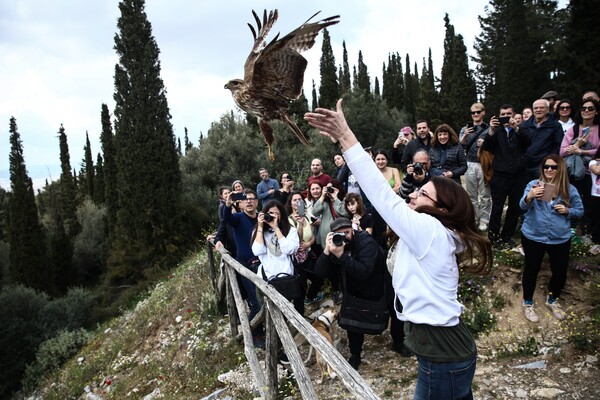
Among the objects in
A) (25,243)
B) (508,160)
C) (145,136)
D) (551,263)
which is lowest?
(25,243)

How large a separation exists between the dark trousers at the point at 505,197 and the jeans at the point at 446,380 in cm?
354

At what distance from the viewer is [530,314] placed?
3.94m

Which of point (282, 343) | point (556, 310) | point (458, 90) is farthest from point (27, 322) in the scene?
point (458, 90)

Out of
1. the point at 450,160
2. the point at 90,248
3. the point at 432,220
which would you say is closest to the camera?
the point at 432,220

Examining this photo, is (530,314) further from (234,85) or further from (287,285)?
(234,85)

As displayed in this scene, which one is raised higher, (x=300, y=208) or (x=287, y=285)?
(x=300, y=208)

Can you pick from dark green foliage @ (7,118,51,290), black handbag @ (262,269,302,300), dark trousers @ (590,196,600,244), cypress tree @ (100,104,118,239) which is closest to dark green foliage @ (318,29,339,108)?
cypress tree @ (100,104,118,239)

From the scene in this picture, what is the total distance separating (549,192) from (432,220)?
110 inches

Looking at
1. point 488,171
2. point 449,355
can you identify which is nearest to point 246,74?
point 449,355

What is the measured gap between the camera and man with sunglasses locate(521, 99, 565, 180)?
4285mm

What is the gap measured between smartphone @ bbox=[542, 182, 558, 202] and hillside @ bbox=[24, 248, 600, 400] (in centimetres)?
120

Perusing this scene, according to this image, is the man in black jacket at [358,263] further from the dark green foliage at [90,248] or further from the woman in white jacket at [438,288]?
the dark green foliage at [90,248]

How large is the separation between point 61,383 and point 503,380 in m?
7.80

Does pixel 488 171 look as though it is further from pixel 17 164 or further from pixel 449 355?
pixel 17 164
